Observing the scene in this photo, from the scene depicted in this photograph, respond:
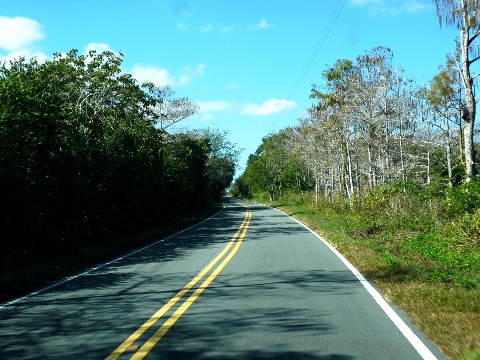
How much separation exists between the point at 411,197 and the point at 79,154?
13.4m

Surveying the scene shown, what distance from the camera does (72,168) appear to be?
18453 mm

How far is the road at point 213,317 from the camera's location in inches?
230

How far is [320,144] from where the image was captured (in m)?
45.0

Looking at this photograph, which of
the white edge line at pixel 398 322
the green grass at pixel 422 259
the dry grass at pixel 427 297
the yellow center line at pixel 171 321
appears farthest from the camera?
the green grass at pixel 422 259

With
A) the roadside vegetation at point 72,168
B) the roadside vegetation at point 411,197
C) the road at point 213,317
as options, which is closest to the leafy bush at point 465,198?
the roadside vegetation at point 411,197

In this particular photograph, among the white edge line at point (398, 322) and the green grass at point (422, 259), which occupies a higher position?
the green grass at point (422, 259)

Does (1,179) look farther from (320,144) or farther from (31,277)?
(320,144)

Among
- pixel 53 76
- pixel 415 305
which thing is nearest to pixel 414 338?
pixel 415 305

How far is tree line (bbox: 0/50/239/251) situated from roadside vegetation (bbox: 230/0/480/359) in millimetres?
9417

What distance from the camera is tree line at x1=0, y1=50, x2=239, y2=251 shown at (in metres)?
15.1

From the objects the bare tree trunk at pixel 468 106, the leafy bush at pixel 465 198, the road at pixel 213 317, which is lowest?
the road at pixel 213 317

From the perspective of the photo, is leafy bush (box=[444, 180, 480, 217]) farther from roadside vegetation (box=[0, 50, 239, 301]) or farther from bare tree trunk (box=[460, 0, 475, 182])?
roadside vegetation (box=[0, 50, 239, 301])

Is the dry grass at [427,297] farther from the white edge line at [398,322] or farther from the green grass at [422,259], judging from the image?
the white edge line at [398,322]

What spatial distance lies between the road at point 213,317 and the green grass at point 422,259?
0.37 meters
